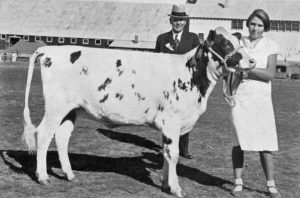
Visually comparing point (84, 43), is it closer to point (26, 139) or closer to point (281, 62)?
point (281, 62)

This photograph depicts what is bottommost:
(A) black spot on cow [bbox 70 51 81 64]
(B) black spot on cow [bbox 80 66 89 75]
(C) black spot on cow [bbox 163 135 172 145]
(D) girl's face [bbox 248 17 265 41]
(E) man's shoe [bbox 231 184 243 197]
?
(E) man's shoe [bbox 231 184 243 197]

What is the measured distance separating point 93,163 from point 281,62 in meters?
63.4

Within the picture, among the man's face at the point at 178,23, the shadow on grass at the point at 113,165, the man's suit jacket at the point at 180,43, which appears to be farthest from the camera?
the man's suit jacket at the point at 180,43

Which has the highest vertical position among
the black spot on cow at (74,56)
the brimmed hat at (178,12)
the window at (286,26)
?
the window at (286,26)

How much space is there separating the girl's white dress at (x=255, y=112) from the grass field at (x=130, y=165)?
83 centimetres

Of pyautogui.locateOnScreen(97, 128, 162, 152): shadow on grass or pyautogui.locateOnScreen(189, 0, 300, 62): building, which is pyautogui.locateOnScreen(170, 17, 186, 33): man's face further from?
pyautogui.locateOnScreen(189, 0, 300, 62): building

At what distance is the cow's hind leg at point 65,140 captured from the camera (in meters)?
7.48

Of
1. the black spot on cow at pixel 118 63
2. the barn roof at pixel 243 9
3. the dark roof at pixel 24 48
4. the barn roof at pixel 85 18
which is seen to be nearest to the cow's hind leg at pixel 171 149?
the black spot on cow at pixel 118 63

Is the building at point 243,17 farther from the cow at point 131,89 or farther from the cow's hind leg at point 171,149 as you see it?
the cow's hind leg at point 171,149

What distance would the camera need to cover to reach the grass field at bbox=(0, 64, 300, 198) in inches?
279

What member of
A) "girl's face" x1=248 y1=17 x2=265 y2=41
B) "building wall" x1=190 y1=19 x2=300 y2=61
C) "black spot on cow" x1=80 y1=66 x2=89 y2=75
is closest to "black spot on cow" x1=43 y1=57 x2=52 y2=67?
"black spot on cow" x1=80 y1=66 x2=89 y2=75

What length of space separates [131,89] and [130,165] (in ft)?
7.18

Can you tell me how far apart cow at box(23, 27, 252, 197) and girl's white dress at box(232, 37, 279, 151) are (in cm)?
47

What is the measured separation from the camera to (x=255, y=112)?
6887 mm
